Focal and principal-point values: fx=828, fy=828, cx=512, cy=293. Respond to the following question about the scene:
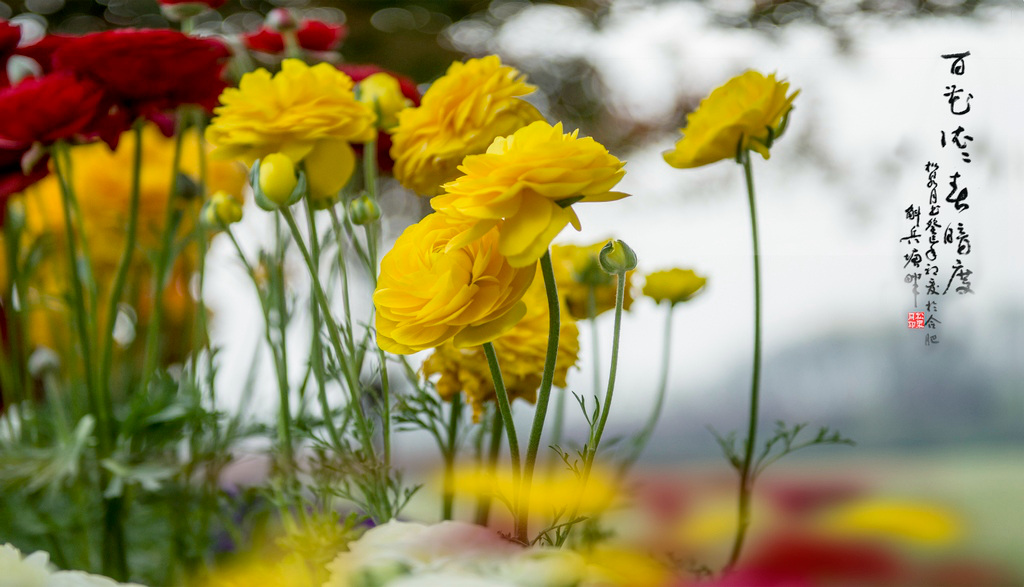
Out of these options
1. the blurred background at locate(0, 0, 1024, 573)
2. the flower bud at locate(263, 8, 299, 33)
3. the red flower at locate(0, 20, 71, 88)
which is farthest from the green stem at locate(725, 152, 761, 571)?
the red flower at locate(0, 20, 71, 88)

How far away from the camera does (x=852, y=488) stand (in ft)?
1.05

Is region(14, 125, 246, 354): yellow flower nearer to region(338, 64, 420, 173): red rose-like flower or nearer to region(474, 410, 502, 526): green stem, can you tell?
region(338, 64, 420, 173): red rose-like flower

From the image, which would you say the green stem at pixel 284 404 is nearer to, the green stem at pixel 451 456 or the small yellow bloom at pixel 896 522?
the green stem at pixel 451 456

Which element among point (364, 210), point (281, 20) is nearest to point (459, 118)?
point (364, 210)

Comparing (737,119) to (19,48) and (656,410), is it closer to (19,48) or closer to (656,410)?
(656,410)

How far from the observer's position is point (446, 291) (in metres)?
0.20

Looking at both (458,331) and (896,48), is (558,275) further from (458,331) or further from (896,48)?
(896,48)

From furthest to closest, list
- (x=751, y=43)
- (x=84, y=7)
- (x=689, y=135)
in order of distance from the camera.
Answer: (x=84, y=7)
(x=751, y=43)
(x=689, y=135)

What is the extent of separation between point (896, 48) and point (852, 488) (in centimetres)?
23

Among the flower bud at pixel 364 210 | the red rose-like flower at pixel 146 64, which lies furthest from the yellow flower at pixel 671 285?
the red rose-like flower at pixel 146 64

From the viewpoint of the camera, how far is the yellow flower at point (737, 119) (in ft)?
0.95

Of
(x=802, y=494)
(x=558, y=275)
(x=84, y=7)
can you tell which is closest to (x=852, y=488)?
(x=802, y=494)

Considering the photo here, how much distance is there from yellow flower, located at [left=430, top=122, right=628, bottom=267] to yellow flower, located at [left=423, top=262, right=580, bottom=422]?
0.27 ft

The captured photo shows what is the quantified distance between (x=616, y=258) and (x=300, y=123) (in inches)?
4.5
